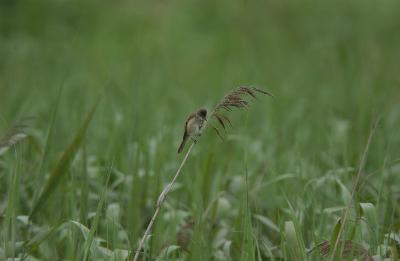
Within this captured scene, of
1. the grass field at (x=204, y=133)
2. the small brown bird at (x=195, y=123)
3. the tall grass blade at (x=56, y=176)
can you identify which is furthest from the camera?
the tall grass blade at (x=56, y=176)

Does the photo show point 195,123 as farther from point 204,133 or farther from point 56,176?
point 204,133

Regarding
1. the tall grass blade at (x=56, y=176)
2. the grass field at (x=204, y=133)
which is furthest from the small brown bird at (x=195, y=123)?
the tall grass blade at (x=56, y=176)

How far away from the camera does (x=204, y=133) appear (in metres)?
3.24

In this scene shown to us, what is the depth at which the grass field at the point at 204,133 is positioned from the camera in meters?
1.91

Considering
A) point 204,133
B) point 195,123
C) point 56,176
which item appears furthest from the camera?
point 204,133

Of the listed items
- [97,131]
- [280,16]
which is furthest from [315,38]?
[97,131]

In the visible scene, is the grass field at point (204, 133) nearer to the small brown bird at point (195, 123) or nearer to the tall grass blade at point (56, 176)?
the tall grass blade at point (56, 176)

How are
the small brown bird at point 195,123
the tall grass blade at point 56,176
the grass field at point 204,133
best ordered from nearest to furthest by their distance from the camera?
the small brown bird at point 195,123
the grass field at point 204,133
the tall grass blade at point 56,176

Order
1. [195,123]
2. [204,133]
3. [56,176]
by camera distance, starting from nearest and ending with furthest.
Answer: [195,123] < [56,176] < [204,133]

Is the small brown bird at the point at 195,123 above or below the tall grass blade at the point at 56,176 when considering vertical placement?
above

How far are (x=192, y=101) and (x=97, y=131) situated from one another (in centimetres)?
87

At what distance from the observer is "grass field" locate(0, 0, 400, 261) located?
1.91m

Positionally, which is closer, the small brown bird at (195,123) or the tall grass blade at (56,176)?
the small brown bird at (195,123)

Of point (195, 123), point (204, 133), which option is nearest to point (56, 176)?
point (195, 123)
